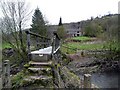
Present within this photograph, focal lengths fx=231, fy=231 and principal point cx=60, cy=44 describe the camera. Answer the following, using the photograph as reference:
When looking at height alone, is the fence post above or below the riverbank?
above

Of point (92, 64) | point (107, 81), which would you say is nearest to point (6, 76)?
point (107, 81)

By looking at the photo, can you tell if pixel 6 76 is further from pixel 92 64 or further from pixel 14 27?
pixel 92 64

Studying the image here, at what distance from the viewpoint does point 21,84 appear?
5.66 m

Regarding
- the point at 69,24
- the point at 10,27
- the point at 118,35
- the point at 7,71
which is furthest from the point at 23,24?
the point at 69,24

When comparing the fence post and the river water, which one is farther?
the river water

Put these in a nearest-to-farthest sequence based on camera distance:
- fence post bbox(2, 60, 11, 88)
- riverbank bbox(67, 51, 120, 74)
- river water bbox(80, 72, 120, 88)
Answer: fence post bbox(2, 60, 11, 88)
river water bbox(80, 72, 120, 88)
riverbank bbox(67, 51, 120, 74)

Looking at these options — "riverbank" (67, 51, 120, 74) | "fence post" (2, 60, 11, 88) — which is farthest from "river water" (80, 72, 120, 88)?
"fence post" (2, 60, 11, 88)

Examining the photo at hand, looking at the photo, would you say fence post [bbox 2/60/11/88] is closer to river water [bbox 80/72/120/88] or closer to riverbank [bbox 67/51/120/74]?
river water [bbox 80/72/120/88]

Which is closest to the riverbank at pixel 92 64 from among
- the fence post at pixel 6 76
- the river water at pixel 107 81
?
the river water at pixel 107 81

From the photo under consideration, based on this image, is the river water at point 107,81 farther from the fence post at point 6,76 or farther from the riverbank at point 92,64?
the fence post at point 6,76

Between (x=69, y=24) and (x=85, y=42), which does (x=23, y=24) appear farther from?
(x=69, y=24)

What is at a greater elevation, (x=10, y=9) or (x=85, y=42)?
(x=10, y=9)

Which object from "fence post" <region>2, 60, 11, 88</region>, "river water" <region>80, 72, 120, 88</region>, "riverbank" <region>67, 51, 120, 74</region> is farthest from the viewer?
"riverbank" <region>67, 51, 120, 74</region>

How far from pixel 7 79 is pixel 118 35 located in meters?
18.9
